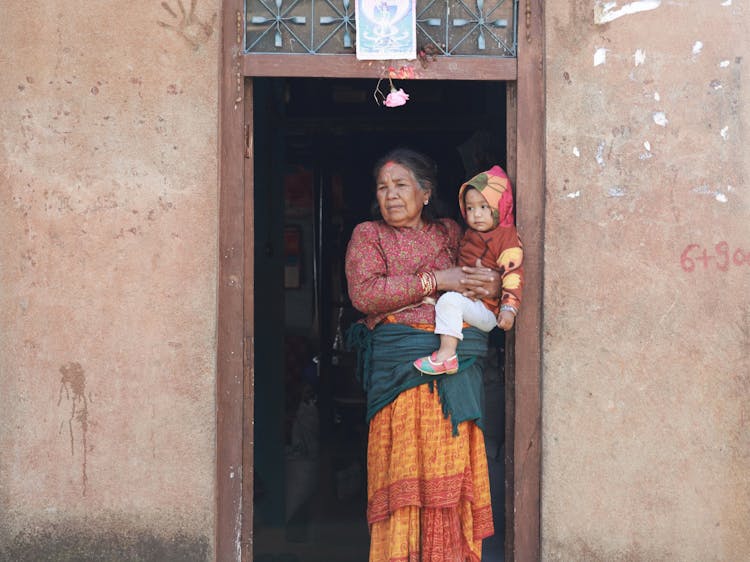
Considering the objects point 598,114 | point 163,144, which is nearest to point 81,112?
point 163,144

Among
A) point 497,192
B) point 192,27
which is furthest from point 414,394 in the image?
point 192,27

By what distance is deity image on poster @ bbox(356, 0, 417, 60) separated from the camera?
3.71m

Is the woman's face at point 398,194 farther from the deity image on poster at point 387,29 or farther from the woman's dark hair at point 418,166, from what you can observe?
the deity image on poster at point 387,29

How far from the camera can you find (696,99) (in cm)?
371

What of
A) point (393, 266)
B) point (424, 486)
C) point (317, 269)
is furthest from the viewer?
point (317, 269)

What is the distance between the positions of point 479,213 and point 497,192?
112 millimetres

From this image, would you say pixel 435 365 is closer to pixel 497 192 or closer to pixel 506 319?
pixel 506 319

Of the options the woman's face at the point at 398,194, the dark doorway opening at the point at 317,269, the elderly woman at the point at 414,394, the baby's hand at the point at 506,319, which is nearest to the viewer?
the baby's hand at the point at 506,319

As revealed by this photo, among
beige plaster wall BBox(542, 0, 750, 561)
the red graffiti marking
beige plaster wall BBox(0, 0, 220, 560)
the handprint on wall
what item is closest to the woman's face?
beige plaster wall BBox(542, 0, 750, 561)

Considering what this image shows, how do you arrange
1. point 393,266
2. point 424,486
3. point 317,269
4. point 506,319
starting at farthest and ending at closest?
point 317,269 < point 393,266 < point 424,486 < point 506,319

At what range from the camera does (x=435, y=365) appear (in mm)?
3621

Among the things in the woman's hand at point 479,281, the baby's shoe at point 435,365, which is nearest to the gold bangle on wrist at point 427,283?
the woman's hand at point 479,281

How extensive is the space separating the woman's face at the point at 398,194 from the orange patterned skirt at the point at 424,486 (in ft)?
2.34

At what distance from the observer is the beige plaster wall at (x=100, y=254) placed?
365cm
